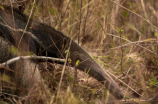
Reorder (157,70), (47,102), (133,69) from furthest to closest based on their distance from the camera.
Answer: (133,69), (157,70), (47,102)

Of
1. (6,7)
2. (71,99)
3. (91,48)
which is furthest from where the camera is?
(91,48)

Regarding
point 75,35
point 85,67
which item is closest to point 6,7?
point 85,67

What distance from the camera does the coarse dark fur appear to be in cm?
373

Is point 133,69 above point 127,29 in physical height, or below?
below

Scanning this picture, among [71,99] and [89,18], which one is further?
[89,18]

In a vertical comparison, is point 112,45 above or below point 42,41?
below

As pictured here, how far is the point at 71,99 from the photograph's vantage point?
275 centimetres

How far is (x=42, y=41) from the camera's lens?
3.94 m

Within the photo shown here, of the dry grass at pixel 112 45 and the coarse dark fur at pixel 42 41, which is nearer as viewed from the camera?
the coarse dark fur at pixel 42 41

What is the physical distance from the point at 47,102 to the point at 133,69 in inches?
104

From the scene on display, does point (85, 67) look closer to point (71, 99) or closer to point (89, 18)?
point (71, 99)

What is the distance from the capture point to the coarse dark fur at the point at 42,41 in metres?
3.73

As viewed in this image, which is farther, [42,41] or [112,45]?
[112,45]

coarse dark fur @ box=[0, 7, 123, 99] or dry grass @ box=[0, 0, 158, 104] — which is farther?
dry grass @ box=[0, 0, 158, 104]
